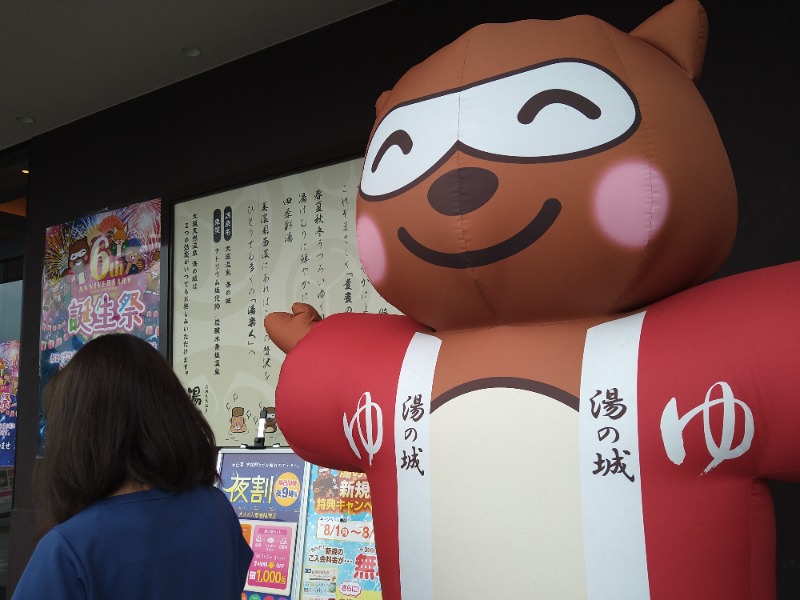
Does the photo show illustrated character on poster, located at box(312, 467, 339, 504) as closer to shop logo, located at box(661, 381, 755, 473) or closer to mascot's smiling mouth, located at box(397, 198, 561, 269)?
mascot's smiling mouth, located at box(397, 198, 561, 269)

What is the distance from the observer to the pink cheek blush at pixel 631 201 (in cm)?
121

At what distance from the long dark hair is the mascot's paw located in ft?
1.85

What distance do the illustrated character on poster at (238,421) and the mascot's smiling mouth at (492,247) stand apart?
6.41 ft

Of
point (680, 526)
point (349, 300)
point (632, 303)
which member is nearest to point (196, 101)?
point (349, 300)

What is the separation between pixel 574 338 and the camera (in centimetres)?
128

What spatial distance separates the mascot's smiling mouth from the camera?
1.23 m

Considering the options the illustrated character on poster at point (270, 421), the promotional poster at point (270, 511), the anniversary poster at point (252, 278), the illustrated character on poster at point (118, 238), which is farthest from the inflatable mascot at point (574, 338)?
the illustrated character on poster at point (118, 238)

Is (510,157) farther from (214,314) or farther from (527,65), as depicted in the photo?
(214,314)

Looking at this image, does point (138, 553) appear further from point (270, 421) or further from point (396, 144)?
point (270, 421)

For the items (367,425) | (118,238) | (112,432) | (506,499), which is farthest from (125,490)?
(118,238)

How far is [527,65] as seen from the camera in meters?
1.29

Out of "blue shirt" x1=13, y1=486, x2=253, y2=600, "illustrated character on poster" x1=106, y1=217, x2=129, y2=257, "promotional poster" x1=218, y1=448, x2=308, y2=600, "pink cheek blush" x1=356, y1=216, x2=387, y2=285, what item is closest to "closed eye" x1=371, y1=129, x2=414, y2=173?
"pink cheek blush" x1=356, y1=216, x2=387, y2=285

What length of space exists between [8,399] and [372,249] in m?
3.59

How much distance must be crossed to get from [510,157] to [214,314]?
7.54ft
